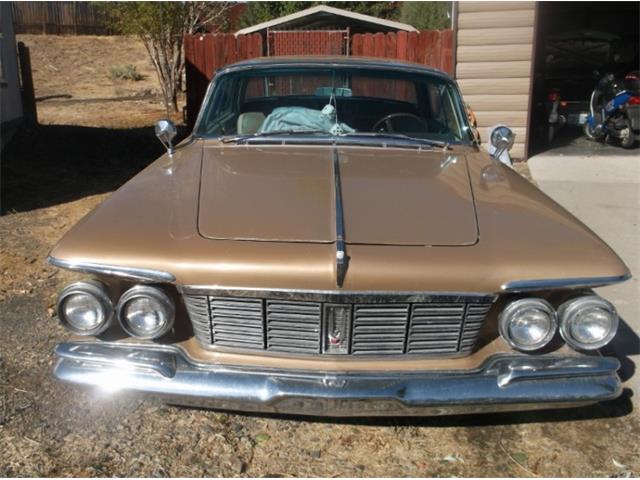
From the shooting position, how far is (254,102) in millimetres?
4344

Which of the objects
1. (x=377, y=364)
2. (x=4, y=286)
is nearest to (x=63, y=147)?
(x=4, y=286)

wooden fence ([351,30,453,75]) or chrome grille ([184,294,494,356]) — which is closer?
chrome grille ([184,294,494,356])

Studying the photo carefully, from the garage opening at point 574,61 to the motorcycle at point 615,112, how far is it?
166 mm

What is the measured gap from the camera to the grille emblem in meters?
2.52

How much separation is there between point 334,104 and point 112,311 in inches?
79.7

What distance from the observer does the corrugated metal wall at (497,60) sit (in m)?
9.22

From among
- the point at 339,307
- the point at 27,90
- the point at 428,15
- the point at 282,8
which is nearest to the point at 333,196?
the point at 339,307

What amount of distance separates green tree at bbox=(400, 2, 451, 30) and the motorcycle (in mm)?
14884

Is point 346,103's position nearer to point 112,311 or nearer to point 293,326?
point 293,326

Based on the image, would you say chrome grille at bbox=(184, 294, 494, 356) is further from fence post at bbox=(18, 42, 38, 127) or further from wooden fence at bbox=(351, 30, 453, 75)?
fence post at bbox=(18, 42, 38, 127)

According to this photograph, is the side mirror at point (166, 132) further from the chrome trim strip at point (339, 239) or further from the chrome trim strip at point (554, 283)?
the chrome trim strip at point (554, 283)

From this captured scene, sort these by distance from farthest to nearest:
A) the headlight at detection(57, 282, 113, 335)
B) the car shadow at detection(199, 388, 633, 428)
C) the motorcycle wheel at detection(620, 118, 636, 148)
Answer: the motorcycle wheel at detection(620, 118, 636, 148) → the car shadow at detection(199, 388, 633, 428) → the headlight at detection(57, 282, 113, 335)

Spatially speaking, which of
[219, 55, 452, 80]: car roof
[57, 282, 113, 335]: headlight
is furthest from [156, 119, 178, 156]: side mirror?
[57, 282, 113, 335]: headlight

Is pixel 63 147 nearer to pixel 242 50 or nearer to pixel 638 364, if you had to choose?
pixel 242 50
